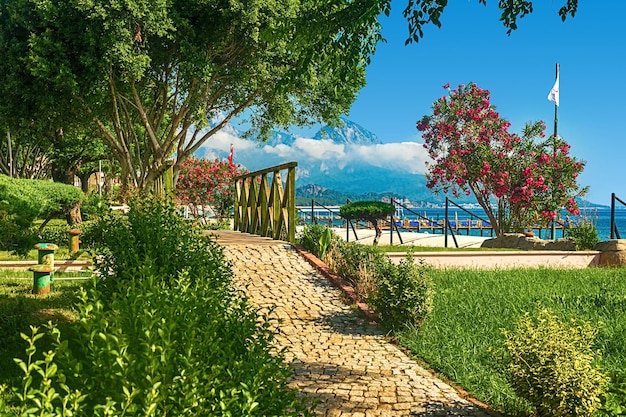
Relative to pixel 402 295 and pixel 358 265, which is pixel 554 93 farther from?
pixel 402 295

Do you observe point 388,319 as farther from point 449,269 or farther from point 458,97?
point 458,97

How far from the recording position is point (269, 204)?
13086 mm

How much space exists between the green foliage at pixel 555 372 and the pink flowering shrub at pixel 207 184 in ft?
72.9

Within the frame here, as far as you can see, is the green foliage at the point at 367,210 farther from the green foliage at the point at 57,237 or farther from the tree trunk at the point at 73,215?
the tree trunk at the point at 73,215

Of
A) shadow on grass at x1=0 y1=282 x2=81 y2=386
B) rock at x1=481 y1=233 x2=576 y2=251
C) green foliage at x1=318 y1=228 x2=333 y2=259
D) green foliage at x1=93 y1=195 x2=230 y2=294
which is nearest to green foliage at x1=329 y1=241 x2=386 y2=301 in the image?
green foliage at x1=318 y1=228 x2=333 y2=259

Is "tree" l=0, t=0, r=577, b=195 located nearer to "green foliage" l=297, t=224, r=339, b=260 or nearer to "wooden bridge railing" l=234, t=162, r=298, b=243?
"wooden bridge railing" l=234, t=162, r=298, b=243

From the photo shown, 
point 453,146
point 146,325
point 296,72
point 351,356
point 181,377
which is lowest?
point 351,356

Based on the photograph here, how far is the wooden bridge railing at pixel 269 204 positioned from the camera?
11697mm

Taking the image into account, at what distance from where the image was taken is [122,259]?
212 inches

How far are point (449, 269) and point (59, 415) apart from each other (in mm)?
9061

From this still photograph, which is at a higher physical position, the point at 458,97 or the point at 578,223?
the point at 458,97

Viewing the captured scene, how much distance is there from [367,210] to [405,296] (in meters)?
8.10

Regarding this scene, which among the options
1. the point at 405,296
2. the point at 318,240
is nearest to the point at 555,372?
the point at 405,296

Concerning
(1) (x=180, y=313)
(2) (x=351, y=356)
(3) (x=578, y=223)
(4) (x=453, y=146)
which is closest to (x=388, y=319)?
(2) (x=351, y=356)
